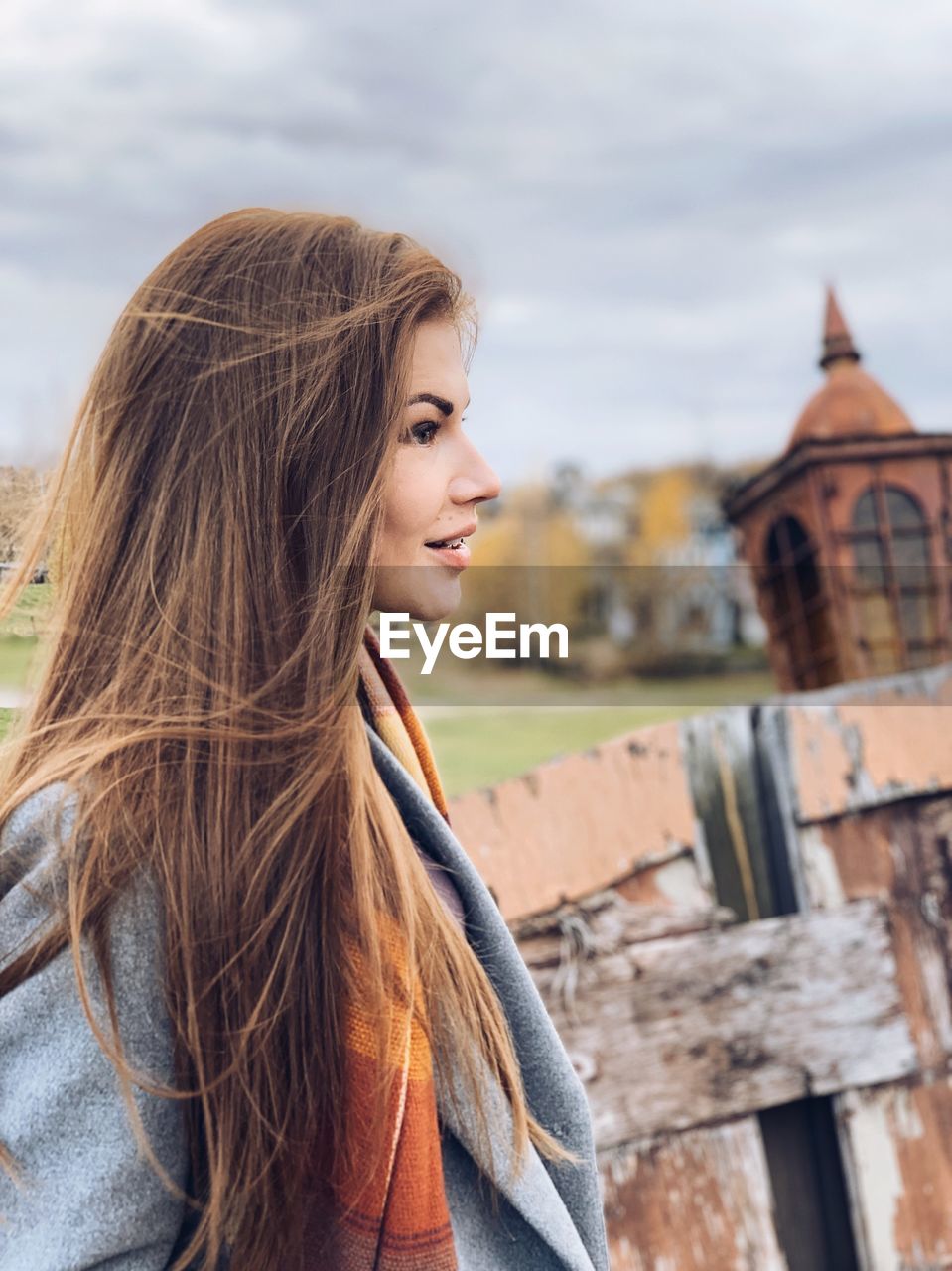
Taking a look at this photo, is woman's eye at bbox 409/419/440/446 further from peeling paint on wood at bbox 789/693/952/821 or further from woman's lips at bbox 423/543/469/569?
peeling paint on wood at bbox 789/693/952/821

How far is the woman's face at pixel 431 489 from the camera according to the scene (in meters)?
1.21

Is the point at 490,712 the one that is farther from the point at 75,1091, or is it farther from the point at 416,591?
the point at 75,1091

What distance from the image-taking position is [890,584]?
4.26 m

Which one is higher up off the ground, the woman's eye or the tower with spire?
the tower with spire

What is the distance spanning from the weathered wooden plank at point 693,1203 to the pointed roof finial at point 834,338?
3.50 m

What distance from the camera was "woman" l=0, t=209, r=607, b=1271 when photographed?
0.98 m

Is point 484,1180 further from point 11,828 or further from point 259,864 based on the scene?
point 11,828

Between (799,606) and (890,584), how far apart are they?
1.31 ft

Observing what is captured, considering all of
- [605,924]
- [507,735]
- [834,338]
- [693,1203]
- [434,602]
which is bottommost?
[693,1203]

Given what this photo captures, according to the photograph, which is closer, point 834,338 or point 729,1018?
point 729,1018

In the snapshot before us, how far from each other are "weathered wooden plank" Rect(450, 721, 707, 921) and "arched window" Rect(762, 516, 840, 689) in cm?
238

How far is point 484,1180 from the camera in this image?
118cm

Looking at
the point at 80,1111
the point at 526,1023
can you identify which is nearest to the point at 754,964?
the point at 526,1023

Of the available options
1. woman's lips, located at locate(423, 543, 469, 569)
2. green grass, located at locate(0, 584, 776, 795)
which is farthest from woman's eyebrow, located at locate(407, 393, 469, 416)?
green grass, located at locate(0, 584, 776, 795)
